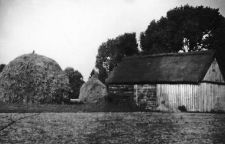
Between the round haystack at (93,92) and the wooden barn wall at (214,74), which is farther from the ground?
the wooden barn wall at (214,74)

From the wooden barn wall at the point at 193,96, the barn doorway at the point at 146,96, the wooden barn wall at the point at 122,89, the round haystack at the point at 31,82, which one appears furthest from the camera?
the wooden barn wall at the point at 122,89

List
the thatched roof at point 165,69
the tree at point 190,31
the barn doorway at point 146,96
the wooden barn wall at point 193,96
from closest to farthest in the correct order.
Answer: the wooden barn wall at point 193,96 < the thatched roof at point 165,69 < the barn doorway at point 146,96 < the tree at point 190,31

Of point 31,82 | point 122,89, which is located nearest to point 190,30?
point 122,89

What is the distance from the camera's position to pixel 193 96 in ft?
74.3

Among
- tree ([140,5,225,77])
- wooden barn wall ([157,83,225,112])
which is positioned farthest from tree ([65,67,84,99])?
wooden barn wall ([157,83,225,112])

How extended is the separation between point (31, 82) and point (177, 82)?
12.6 meters

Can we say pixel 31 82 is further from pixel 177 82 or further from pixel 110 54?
pixel 110 54

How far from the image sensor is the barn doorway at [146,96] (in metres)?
25.1

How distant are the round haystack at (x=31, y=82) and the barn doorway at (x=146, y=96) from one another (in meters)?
8.37

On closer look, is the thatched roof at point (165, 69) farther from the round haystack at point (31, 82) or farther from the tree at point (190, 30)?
the tree at point (190, 30)

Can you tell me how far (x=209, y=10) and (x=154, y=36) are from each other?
9.61 metres

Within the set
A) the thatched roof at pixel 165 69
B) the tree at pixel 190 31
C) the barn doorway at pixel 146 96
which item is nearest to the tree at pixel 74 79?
the tree at pixel 190 31

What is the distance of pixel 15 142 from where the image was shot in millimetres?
5590

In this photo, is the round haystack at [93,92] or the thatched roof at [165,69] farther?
the round haystack at [93,92]
